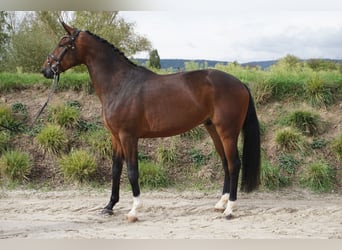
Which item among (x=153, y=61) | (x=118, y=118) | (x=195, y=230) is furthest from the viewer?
(x=153, y=61)

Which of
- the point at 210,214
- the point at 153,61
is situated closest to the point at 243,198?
the point at 210,214

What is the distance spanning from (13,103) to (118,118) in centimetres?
342

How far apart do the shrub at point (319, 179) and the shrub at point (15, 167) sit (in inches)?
145

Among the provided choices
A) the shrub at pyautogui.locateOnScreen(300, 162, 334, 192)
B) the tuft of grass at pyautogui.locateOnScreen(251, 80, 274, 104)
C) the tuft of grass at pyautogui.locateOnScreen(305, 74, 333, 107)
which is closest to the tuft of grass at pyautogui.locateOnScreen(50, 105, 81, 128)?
the tuft of grass at pyautogui.locateOnScreen(251, 80, 274, 104)

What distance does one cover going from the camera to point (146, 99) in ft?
13.5

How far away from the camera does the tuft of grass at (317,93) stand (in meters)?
6.54

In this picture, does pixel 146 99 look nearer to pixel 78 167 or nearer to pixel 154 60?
pixel 78 167

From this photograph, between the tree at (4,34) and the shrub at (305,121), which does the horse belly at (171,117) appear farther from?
the tree at (4,34)

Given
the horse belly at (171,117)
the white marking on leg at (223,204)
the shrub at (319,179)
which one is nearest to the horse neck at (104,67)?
the horse belly at (171,117)

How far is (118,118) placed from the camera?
4043 millimetres

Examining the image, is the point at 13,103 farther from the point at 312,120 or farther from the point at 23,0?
the point at 312,120

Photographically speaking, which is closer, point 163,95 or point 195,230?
point 195,230

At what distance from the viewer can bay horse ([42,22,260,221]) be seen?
13.4 ft

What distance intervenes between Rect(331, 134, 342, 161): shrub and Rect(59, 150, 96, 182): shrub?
3317mm
